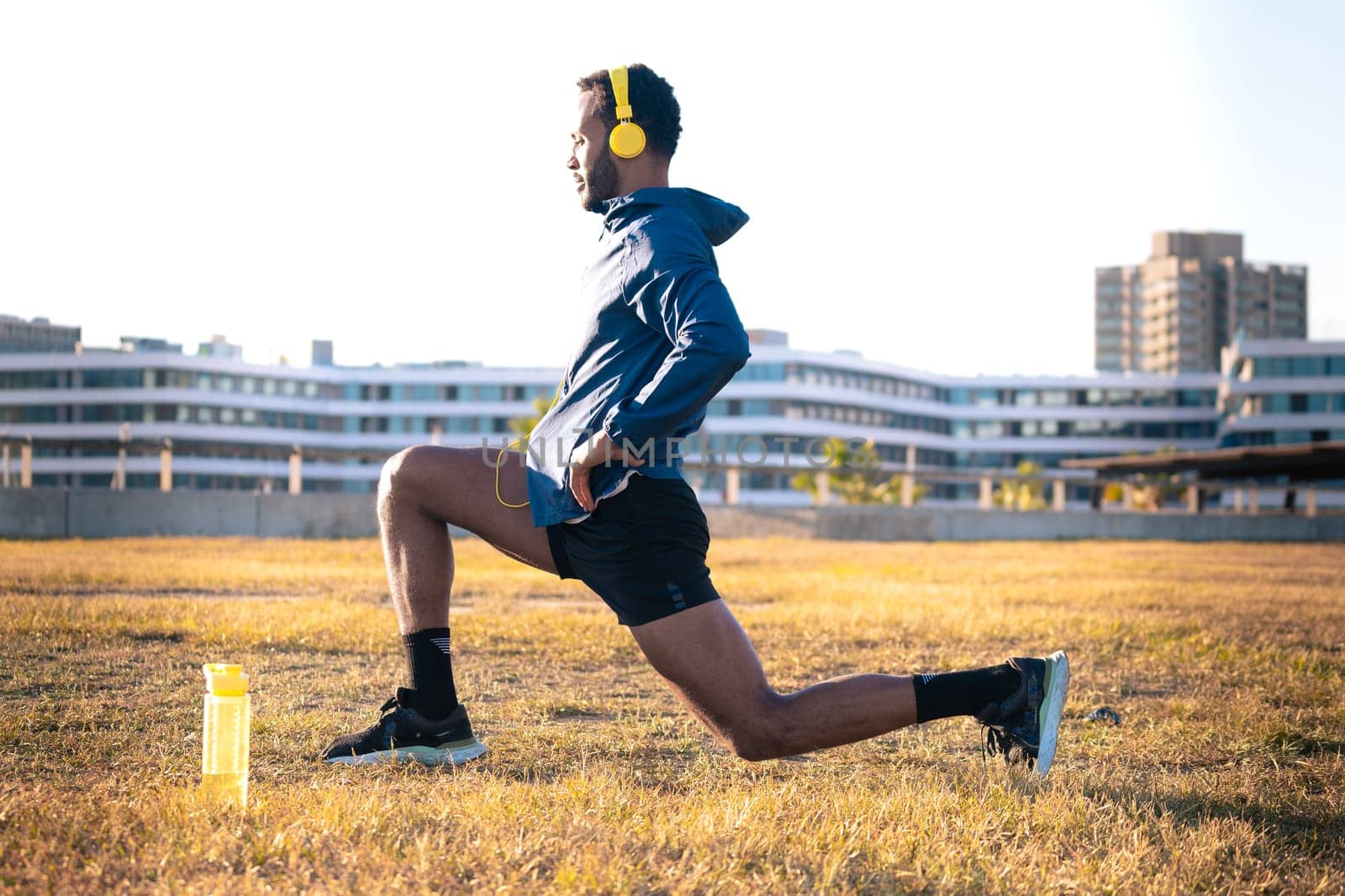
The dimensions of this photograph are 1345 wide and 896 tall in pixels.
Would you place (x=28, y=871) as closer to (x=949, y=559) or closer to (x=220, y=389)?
(x=949, y=559)

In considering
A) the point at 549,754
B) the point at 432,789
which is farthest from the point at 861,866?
the point at 549,754

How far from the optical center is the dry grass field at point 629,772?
115 inches

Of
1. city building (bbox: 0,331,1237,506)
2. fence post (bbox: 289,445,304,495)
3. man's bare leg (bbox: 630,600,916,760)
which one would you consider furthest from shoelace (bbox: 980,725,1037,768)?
city building (bbox: 0,331,1237,506)

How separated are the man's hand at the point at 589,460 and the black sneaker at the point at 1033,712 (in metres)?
1.38

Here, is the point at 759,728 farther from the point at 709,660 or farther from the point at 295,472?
the point at 295,472

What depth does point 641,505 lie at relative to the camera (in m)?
3.73

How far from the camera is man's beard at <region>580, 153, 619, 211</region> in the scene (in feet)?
12.9

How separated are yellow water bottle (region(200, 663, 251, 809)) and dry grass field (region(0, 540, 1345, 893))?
9 cm

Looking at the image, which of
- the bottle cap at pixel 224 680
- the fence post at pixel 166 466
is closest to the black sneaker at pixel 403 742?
the bottle cap at pixel 224 680

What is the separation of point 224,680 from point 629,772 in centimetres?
143

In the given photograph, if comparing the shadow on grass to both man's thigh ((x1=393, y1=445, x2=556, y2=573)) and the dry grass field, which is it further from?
man's thigh ((x1=393, y1=445, x2=556, y2=573))

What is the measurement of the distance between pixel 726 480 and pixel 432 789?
30.7 meters

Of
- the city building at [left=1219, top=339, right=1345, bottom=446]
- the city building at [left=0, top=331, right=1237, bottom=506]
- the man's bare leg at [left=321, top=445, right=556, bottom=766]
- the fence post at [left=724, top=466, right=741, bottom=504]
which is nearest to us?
the man's bare leg at [left=321, top=445, right=556, bottom=766]

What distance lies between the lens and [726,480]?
34281 mm
